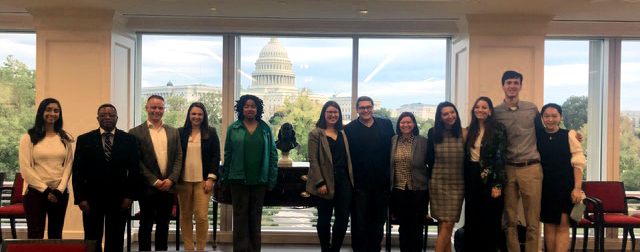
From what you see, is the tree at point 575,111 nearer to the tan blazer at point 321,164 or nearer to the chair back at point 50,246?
the tan blazer at point 321,164

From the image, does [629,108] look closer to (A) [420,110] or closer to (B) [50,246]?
(A) [420,110]

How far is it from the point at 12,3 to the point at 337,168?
3.62 metres

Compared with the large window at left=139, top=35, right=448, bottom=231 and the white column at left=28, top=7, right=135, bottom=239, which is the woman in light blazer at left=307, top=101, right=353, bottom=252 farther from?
the white column at left=28, top=7, right=135, bottom=239

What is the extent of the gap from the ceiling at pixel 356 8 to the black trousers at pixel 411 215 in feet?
6.02

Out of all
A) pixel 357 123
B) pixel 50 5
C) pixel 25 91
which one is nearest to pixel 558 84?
pixel 357 123

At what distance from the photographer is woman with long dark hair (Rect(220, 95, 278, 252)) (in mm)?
4816

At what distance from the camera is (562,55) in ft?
21.4

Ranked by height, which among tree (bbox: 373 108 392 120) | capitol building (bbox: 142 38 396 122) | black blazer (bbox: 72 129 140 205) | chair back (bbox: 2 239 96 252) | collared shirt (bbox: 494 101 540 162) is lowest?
chair back (bbox: 2 239 96 252)

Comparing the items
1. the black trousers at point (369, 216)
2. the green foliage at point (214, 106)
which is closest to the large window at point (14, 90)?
the green foliage at point (214, 106)

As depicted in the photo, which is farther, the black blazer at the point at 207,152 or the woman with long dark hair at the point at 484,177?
the black blazer at the point at 207,152

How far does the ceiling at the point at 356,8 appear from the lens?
5.22 metres

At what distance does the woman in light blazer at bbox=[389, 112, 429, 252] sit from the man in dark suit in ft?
7.45

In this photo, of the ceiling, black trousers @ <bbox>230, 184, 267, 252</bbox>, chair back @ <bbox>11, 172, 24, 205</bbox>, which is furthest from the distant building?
chair back @ <bbox>11, 172, 24, 205</bbox>

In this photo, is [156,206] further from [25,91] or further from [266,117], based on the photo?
[25,91]
